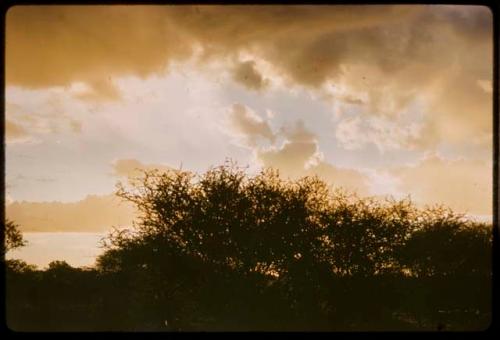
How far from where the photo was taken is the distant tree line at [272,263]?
14.0m

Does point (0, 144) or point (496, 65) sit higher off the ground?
point (496, 65)

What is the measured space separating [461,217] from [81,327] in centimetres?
1338

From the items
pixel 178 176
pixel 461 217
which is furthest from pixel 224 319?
pixel 461 217

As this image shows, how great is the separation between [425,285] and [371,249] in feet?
9.07

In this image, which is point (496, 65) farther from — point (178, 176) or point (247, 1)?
point (178, 176)

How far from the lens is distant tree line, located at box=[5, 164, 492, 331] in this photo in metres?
14.0

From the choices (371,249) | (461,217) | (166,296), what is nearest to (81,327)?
(166,296)

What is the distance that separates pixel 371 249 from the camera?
50.6 feet

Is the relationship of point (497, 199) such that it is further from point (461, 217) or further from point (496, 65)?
point (461, 217)

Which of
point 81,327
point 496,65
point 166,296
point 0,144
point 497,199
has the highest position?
point 496,65

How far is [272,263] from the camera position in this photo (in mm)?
14047
